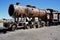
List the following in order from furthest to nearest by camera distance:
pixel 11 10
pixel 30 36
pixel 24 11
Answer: pixel 24 11 → pixel 11 10 → pixel 30 36

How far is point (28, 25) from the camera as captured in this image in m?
24.4

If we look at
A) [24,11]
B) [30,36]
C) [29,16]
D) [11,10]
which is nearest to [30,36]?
[30,36]

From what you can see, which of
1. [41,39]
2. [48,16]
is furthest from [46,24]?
[41,39]

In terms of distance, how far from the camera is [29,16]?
24922 millimetres

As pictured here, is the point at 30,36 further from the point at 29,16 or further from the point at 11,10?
the point at 29,16

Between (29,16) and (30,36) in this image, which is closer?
(30,36)

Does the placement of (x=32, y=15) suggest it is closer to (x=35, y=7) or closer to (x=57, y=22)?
(x=35, y=7)

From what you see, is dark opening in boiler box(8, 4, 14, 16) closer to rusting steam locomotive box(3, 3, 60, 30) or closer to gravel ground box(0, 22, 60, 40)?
rusting steam locomotive box(3, 3, 60, 30)

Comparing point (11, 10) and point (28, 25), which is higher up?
point (11, 10)

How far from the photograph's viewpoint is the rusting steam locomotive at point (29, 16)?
21.8 m

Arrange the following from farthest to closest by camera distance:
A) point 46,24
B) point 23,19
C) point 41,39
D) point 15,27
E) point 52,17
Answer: point 52,17, point 46,24, point 23,19, point 15,27, point 41,39

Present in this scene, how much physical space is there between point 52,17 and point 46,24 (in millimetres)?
3228

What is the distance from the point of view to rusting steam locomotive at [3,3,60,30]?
858 inches

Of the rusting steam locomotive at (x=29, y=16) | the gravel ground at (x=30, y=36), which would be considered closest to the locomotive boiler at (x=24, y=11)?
the rusting steam locomotive at (x=29, y=16)
